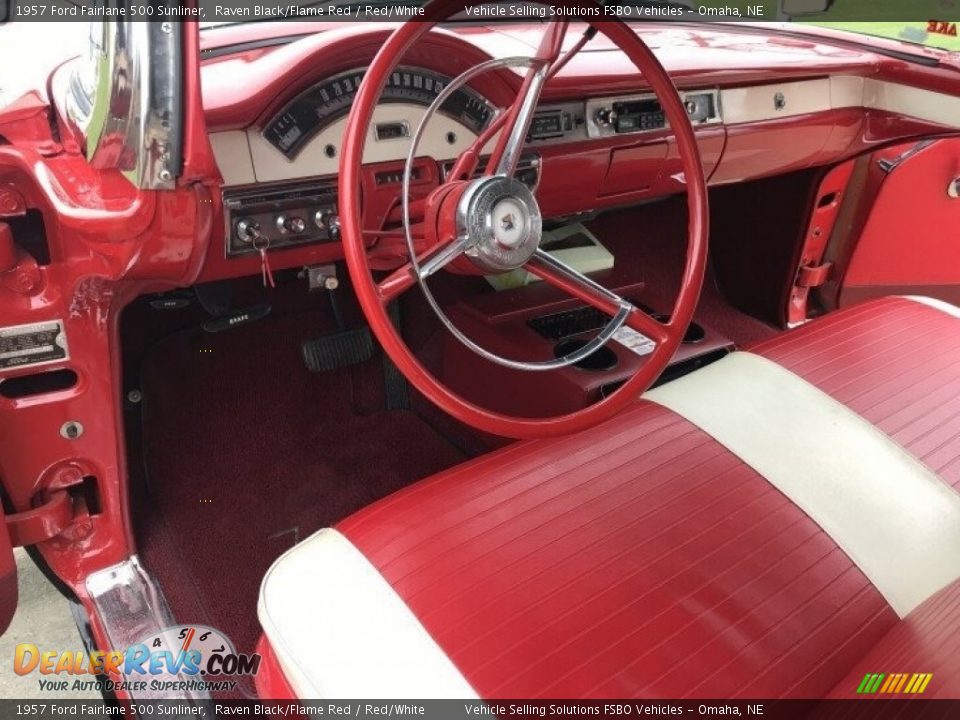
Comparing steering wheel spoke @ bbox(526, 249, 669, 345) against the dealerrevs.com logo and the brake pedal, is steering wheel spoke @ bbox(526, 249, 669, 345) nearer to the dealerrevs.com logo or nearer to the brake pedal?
the dealerrevs.com logo

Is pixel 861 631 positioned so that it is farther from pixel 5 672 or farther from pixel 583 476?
pixel 5 672

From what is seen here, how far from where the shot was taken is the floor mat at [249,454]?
69.5 inches

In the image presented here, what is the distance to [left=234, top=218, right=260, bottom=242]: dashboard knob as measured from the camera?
4.41 feet

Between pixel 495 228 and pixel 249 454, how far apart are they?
115 cm

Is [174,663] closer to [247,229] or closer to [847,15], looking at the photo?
[247,229]

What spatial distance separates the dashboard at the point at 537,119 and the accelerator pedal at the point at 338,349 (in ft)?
1.97

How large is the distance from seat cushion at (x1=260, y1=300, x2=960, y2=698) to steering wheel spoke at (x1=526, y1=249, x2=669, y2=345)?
0.22m

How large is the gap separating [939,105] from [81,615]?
7.86 feet

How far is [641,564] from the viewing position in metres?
1.13

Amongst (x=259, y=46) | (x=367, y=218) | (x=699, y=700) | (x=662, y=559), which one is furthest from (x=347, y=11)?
(x=699, y=700)

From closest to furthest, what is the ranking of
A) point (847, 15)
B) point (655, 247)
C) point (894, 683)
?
point (894, 683), point (847, 15), point (655, 247)

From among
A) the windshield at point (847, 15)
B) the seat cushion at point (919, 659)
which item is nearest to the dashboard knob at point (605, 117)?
the windshield at point (847, 15)

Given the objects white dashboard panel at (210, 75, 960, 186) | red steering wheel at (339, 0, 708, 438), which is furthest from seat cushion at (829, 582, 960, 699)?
white dashboard panel at (210, 75, 960, 186)

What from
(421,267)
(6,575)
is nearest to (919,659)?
(421,267)
